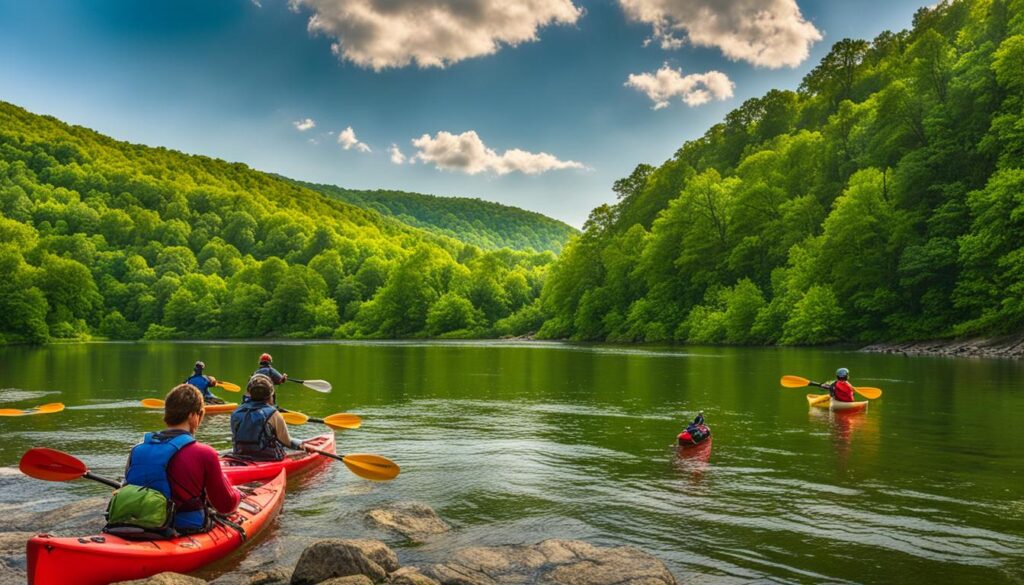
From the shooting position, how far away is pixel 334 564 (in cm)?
728

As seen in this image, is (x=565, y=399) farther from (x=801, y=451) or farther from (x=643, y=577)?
(x=643, y=577)

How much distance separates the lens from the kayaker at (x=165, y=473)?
7.00m

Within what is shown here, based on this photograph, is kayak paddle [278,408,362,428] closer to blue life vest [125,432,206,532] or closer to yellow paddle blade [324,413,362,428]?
yellow paddle blade [324,413,362,428]

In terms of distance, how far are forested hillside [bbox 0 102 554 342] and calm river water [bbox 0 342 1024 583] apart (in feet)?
236

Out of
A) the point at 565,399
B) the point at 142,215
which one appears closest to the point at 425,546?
the point at 565,399

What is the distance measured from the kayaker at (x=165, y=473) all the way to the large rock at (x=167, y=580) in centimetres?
55

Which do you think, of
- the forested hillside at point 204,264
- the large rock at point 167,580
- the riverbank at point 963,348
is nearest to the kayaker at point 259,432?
the large rock at point 167,580

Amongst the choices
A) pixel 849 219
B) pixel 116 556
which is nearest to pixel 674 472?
pixel 116 556

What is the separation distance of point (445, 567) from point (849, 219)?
55934mm

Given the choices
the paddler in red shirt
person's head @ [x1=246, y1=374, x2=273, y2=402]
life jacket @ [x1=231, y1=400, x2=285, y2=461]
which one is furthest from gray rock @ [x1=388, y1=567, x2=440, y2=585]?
life jacket @ [x1=231, y1=400, x2=285, y2=461]

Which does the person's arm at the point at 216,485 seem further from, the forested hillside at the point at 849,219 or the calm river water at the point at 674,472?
the forested hillside at the point at 849,219

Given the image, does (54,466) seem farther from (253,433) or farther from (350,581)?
(350,581)

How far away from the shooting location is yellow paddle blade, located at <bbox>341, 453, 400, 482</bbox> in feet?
36.8

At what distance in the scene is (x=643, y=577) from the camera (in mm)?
7508
